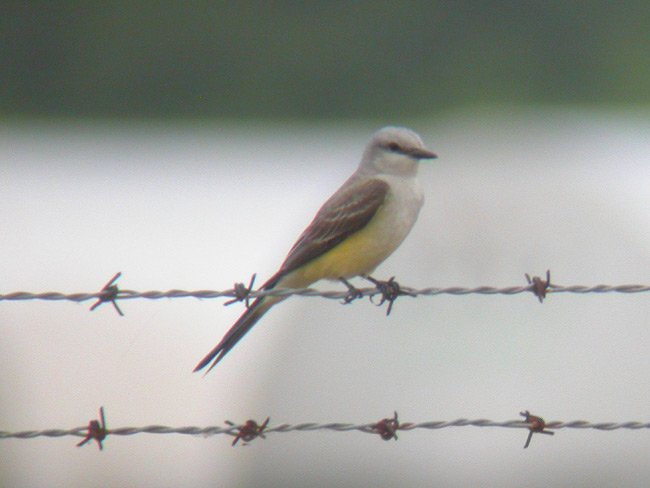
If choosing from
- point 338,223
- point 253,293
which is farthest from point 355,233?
point 253,293

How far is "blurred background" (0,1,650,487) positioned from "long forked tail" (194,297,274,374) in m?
3.82

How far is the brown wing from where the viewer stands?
5441 mm

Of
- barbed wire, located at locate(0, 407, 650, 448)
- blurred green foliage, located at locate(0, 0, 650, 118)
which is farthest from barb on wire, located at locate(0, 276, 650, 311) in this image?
blurred green foliage, located at locate(0, 0, 650, 118)

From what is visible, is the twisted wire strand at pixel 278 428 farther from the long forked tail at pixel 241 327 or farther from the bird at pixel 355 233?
the bird at pixel 355 233

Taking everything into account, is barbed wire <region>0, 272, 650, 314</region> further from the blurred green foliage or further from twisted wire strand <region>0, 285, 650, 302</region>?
the blurred green foliage

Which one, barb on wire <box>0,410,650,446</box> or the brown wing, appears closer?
barb on wire <box>0,410,650,446</box>

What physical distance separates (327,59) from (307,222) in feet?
48.9

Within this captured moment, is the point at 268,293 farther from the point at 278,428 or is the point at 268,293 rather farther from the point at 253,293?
the point at 278,428

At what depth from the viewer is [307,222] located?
52.4ft

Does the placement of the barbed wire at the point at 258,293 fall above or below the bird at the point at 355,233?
below

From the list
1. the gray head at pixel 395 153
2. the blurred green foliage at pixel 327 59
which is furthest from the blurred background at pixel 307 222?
the gray head at pixel 395 153

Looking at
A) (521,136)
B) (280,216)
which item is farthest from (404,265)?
(280,216)

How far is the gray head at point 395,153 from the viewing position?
5727 mm

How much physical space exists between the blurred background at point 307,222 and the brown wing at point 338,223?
3529 mm
